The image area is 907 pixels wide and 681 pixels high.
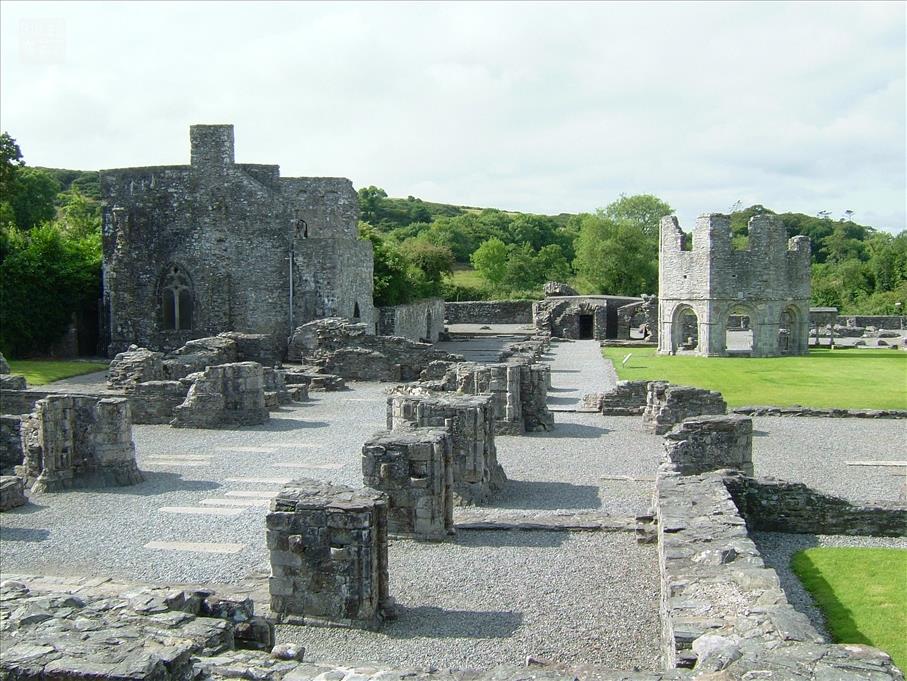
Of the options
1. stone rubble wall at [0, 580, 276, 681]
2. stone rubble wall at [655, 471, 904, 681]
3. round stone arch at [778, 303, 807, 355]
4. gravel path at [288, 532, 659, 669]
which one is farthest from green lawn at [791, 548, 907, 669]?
round stone arch at [778, 303, 807, 355]

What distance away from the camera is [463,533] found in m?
10.9

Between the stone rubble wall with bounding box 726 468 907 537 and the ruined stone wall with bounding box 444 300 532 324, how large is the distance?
47350 millimetres

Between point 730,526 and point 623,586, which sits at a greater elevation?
point 730,526

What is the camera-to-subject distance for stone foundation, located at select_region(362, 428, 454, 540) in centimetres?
1054

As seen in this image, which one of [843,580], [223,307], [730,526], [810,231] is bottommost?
[843,580]

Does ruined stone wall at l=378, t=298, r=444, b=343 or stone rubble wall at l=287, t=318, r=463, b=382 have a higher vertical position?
ruined stone wall at l=378, t=298, r=444, b=343

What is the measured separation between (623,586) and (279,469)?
7284mm

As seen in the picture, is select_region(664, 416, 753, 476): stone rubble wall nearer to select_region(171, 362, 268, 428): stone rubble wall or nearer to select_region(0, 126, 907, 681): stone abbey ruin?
select_region(0, 126, 907, 681): stone abbey ruin

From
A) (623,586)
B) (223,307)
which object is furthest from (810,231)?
(623,586)

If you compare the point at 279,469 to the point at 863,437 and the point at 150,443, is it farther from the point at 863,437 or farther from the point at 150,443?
the point at 863,437

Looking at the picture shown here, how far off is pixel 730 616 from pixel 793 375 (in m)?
25.3

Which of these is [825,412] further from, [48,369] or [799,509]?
[48,369]

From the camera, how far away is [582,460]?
51.1 ft

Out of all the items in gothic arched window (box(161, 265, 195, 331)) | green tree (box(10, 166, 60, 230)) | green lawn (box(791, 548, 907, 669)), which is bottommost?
green lawn (box(791, 548, 907, 669))
